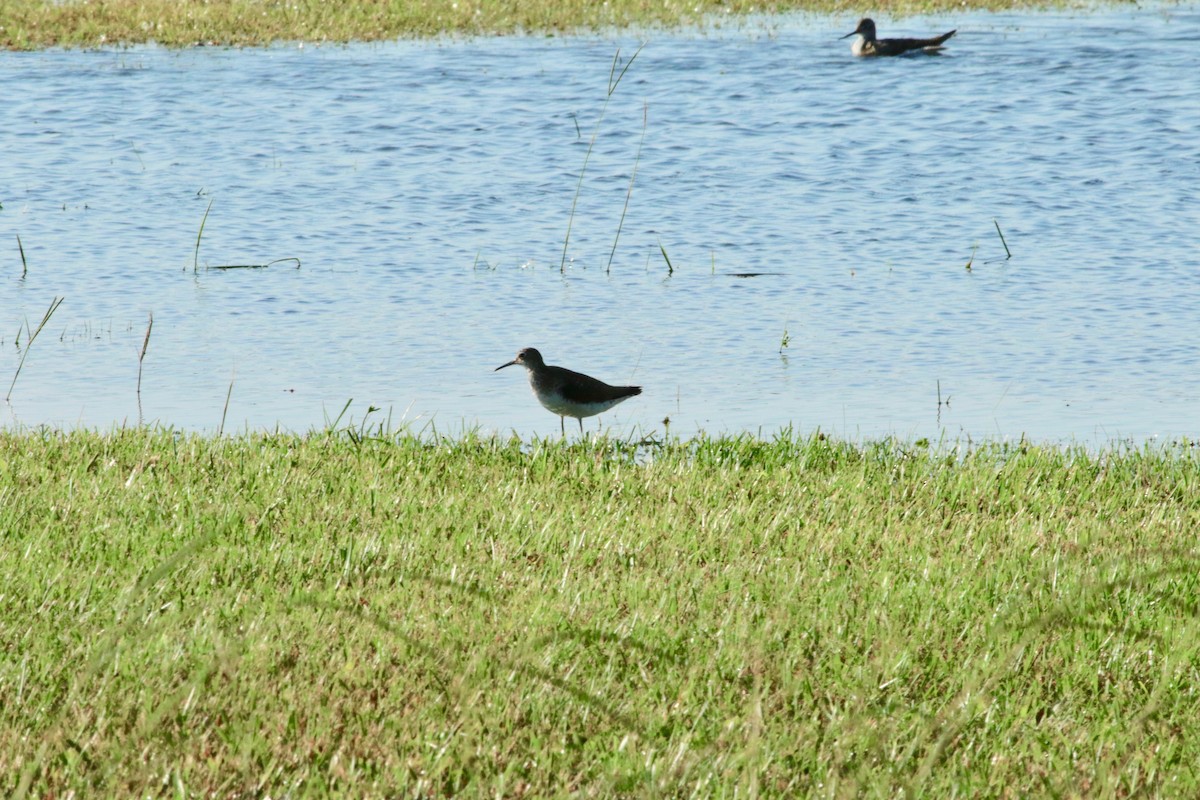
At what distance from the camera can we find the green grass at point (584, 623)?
4711 mm

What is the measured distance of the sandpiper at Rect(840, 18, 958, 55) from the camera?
2639cm

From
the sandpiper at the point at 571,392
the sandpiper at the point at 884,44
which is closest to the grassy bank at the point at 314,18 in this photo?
the sandpiper at the point at 884,44

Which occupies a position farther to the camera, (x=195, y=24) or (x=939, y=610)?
(x=195, y=24)

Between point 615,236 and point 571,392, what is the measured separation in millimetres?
6865

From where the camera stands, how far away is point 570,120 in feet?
70.7

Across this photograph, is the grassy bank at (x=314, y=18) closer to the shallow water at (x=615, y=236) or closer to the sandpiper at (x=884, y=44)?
the shallow water at (x=615, y=236)

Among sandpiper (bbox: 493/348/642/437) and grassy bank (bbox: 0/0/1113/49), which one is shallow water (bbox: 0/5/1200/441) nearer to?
sandpiper (bbox: 493/348/642/437)

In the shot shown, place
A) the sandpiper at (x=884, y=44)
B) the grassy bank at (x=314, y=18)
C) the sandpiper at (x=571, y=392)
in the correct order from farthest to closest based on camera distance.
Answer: the grassy bank at (x=314, y=18) < the sandpiper at (x=884, y=44) < the sandpiper at (x=571, y=392)

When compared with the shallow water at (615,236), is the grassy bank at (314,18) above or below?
above

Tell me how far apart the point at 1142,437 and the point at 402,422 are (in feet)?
14.0

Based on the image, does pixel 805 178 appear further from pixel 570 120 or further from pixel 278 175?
pixel 278 175

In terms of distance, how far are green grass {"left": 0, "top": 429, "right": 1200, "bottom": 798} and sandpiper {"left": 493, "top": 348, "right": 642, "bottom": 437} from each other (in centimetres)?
65

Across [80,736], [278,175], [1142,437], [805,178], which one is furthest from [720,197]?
[80,736]

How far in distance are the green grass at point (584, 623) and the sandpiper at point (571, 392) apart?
2.12 ft
